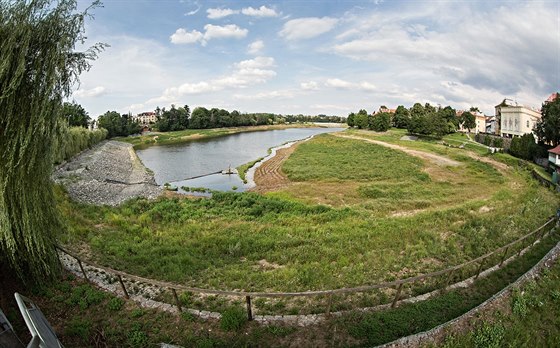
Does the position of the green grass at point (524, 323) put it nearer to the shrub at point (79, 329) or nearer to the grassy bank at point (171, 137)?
the shrub at point (79, 329)

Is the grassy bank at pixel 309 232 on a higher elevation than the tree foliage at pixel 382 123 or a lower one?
lower

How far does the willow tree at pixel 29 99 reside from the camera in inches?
317

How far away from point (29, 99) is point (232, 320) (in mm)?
8220

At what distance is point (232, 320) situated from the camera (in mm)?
9023

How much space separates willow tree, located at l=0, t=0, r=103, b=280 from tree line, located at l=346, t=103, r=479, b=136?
8252 centimetres

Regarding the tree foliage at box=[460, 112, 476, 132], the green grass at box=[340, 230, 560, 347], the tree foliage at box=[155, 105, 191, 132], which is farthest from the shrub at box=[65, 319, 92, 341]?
the tree foliage at box=[155, 105, 191, 132]

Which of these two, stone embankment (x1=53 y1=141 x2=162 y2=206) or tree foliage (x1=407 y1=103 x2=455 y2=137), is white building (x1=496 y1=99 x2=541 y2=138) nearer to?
tree foliage (x1=407 y1=103 x2=455 y2=137)

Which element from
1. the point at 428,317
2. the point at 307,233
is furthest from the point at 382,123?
the point at 428,317

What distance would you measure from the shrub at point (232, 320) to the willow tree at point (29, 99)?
588 centimetres

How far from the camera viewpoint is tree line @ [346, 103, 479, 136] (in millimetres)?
79350

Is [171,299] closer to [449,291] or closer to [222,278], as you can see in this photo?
[222,278]

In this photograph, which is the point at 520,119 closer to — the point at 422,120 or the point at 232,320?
the point at 422,120

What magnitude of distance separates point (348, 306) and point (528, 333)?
527 cm

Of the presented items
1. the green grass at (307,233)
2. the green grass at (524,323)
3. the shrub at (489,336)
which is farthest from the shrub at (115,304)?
the shrub at (489,336)
